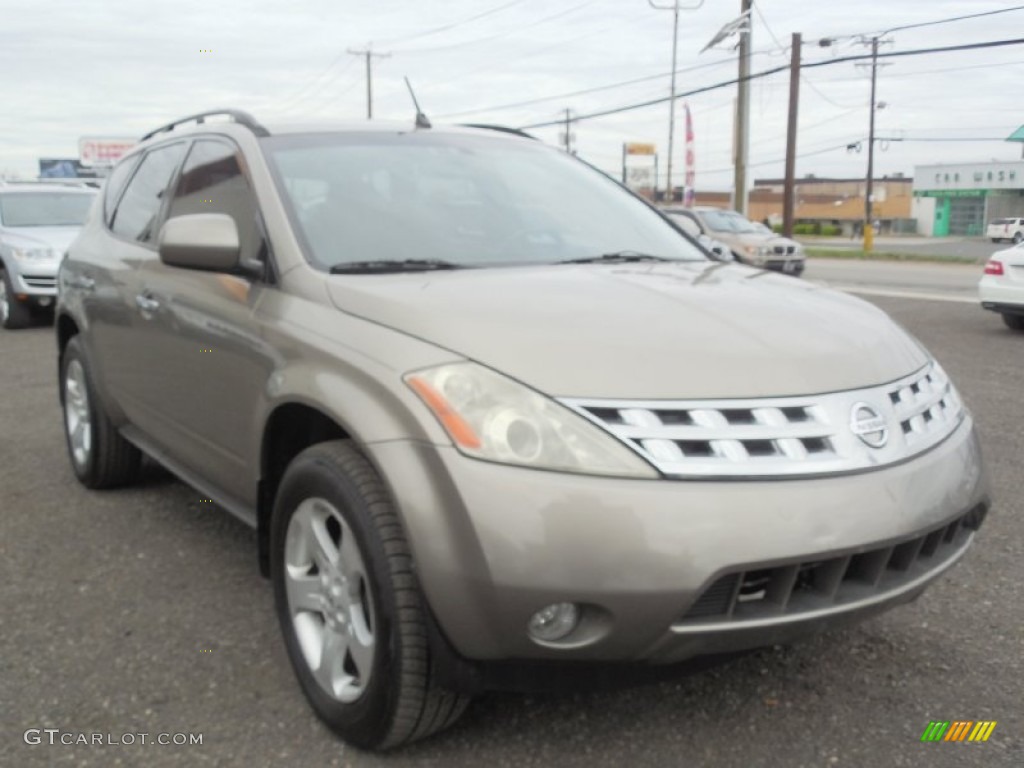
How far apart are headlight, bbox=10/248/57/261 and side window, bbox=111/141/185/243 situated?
7.87 m

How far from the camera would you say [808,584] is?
91.7 inches

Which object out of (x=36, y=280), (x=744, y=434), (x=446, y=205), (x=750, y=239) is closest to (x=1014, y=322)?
(x=750, y=239)

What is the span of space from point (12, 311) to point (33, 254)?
744 mm

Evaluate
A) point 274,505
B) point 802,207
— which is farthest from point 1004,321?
point 802,207

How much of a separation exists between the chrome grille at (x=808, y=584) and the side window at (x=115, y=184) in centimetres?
370

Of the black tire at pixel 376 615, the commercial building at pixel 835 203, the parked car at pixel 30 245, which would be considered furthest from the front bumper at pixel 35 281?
the commercial building at pixel 835 203

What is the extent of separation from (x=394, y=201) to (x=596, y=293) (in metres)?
0.91

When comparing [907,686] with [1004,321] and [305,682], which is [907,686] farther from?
[1004,321]

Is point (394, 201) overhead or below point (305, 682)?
overhead

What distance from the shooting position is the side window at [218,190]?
128 inches

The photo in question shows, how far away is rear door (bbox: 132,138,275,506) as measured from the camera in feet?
10.1

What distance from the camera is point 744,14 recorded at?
1120 inches

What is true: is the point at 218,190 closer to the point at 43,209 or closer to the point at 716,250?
the point at 716,250

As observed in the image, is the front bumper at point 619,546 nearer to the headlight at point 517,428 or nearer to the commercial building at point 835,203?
the headlight at point 517,428
